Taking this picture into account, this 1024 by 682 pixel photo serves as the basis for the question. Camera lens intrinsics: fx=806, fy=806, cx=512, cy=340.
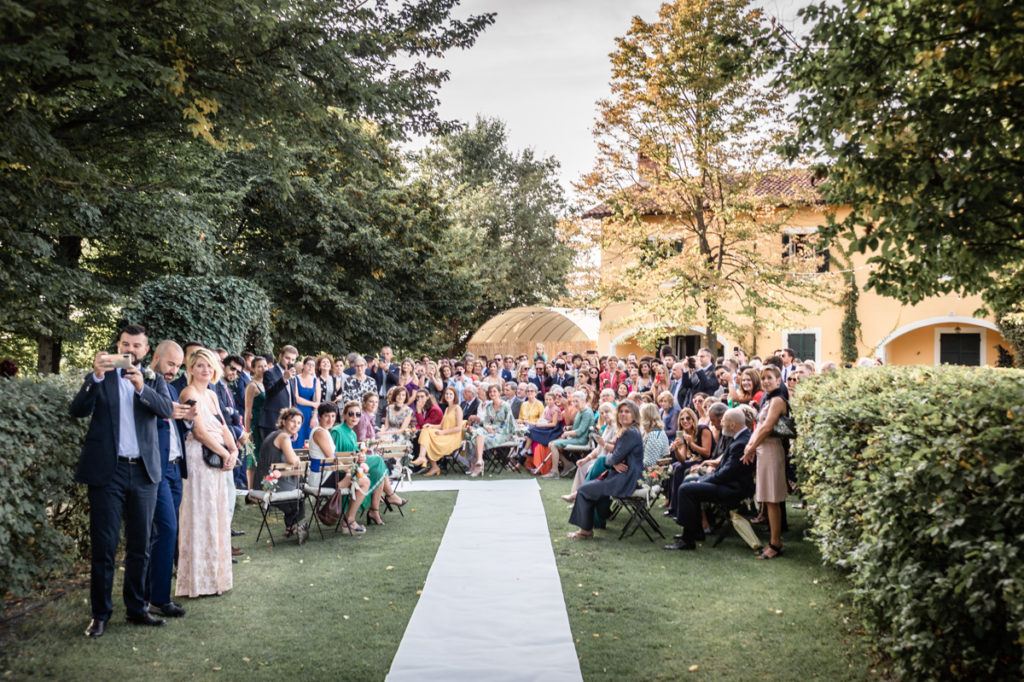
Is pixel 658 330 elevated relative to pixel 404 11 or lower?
lower

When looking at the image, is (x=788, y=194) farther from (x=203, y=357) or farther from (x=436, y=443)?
(x=203, y=357)

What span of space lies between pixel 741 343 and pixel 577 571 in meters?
20.3

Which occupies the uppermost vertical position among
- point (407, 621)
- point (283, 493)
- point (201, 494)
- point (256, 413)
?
point (256, 413)

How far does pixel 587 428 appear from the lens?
558 inches

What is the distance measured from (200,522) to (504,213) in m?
37.6

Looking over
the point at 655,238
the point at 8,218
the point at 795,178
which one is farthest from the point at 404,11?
the point at 795,178

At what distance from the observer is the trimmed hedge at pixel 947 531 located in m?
3.37

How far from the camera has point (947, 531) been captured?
3590 millimetres

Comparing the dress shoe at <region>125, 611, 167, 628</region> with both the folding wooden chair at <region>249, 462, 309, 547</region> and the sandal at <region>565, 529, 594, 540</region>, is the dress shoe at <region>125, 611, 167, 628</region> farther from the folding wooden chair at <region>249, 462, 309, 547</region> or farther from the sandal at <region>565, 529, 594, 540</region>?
the sandal at <region>565, 529, 594, 540</region>

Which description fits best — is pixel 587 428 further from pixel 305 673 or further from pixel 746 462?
pixel 305 673

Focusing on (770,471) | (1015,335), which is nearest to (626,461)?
(770,471)

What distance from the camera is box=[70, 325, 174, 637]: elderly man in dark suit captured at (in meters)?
5.64

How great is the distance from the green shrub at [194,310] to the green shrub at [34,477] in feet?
28.4

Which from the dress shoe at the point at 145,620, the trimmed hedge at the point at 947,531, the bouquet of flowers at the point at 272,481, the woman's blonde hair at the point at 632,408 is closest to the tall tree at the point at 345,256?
the bouquet of flowers at the point at 272,481
